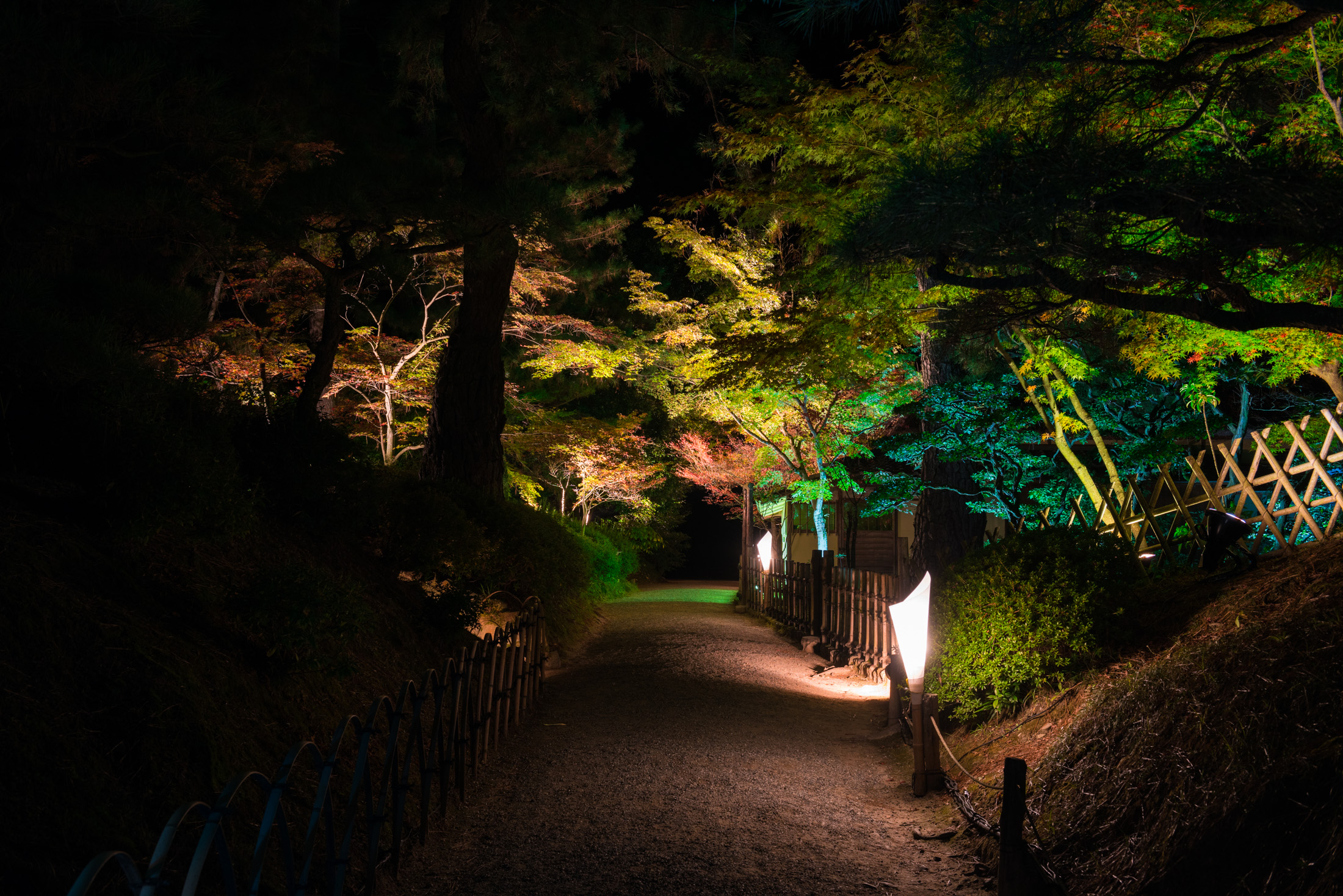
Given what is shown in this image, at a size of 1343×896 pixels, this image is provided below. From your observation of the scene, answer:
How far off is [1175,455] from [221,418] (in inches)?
555

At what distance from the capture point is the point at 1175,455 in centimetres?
1370

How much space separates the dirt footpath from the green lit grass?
12.7 m

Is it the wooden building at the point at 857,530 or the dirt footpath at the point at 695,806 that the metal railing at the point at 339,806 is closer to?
the dirt footpath at the point at 695,806

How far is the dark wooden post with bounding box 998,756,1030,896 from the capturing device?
143 inches

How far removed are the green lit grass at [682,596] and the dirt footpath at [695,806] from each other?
1272cm

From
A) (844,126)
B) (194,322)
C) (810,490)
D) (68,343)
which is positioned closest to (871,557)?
(810,490)

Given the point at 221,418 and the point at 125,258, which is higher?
the point at 125,258

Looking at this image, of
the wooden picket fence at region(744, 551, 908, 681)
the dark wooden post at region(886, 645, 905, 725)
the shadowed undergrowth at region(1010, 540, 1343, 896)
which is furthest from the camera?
the wooden picket fence at region(744, 551, 908, 681)

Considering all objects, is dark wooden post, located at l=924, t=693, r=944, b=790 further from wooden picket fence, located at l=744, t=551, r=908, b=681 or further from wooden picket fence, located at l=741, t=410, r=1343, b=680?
wooden picket fence, located at l=744, t=551, r=908, b=681

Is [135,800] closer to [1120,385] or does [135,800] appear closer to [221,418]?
[221,418]

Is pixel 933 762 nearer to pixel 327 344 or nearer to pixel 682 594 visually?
pixel 327 344

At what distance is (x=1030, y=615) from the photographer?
5.48m

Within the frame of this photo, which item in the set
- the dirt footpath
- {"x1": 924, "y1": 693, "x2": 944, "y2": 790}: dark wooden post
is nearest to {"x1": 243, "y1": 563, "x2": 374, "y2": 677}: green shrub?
the dirt footpath

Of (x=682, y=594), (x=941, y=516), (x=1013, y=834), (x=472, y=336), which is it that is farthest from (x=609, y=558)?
(x=1013, y=834)
